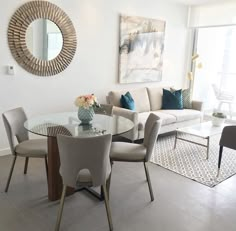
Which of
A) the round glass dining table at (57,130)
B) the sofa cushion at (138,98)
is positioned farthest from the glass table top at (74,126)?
the sofa cushion at (138,98)

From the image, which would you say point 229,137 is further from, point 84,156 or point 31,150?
point 31,150

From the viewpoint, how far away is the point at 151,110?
495cm

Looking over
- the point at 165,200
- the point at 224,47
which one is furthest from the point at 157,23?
the point at 165,200

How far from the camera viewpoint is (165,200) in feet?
8.65

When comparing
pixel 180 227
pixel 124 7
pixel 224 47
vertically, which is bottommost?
pixel 180 227

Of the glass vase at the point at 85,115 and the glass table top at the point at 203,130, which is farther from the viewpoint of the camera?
the glass table top at the point at 203,130

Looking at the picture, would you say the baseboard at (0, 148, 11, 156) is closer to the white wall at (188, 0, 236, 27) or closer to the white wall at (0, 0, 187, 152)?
the white wall at (0, 0, 187, 152)

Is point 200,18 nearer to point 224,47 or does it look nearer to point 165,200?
point 224,47

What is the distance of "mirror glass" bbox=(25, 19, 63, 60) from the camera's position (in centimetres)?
357

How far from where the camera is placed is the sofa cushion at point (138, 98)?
4357 millimetres

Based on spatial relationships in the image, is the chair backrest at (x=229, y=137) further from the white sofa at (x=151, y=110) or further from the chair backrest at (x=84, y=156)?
the chair backrest at (x=84, y=156)

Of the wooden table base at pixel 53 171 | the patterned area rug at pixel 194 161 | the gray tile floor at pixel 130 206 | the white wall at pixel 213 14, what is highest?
the white wall at pixel 213 14

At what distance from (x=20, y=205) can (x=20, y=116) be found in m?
0.96

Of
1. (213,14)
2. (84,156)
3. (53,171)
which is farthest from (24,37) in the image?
(213,14)
